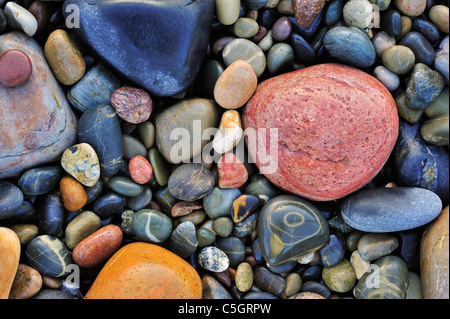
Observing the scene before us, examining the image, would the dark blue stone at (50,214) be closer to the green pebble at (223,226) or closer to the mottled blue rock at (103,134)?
the mottled blue rock at (103,134)

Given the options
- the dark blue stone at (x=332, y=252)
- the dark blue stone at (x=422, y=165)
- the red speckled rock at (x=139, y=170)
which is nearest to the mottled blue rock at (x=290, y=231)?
the dark blue stone at (x=332, y=252)

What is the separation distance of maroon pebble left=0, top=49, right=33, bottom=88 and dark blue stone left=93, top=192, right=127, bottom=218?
0.57 metres

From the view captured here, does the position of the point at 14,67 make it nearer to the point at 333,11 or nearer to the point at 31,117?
the point at 31,117

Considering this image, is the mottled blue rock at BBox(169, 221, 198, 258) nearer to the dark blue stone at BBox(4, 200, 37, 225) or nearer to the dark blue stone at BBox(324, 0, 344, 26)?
the dark blue stone at BBox(4, 200, 37, 225)

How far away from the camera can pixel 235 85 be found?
150 cm

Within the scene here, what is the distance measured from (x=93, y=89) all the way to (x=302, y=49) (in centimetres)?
94

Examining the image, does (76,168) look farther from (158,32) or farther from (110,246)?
(158,32)

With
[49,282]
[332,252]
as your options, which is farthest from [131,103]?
[332,252]

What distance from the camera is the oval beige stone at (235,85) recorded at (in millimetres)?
1481

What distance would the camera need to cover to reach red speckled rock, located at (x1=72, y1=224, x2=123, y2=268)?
145 cm

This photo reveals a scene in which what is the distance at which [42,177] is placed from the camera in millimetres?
1448

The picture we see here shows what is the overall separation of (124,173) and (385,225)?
1.15 meters

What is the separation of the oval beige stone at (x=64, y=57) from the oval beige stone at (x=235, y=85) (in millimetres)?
592

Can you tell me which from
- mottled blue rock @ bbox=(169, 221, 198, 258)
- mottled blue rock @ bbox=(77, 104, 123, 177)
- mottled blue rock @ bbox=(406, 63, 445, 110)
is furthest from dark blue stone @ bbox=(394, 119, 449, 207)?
mottled blue rock @ bbox=(77, 104, 123, 177)
